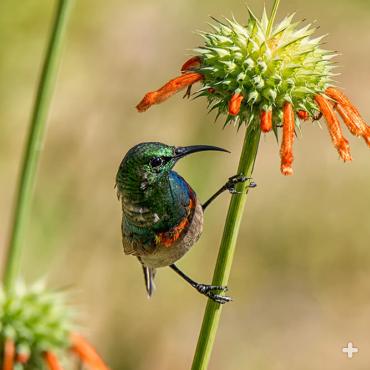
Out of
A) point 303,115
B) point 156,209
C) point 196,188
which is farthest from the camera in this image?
point 196,188

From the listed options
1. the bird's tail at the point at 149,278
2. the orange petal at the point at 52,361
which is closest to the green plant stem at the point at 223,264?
the orange petal at the point at 52,361

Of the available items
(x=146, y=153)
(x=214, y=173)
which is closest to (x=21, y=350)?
(x=146, y=153)

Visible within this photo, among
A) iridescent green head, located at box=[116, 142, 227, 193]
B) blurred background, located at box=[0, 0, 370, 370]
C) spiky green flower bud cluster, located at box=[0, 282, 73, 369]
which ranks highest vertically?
blurred background, located at box=[0, 0, 370, 370]

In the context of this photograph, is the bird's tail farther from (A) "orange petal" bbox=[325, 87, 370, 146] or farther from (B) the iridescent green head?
(A) "orange petal" bbox=[325, 87, 370, 146]

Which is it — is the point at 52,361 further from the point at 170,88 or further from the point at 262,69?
the point at 262,69

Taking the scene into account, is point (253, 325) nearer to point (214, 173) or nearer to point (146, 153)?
point (214, 173)

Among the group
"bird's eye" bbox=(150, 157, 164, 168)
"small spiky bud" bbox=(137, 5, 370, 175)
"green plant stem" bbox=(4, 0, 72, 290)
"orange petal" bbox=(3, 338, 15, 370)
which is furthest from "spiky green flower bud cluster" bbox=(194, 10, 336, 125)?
"orange petal" bbox=(3, 338, 15, 370)

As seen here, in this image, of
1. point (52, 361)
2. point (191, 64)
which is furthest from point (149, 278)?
point (191, 64)
